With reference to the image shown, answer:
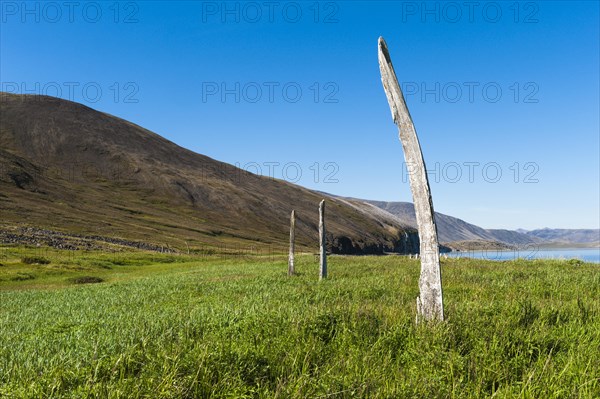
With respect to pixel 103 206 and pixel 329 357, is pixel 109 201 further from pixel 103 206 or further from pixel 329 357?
pixel 329 357

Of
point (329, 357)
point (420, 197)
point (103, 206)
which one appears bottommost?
point (329, 357)

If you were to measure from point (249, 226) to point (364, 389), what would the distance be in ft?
593

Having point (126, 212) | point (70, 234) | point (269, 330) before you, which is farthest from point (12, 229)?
point (269, 330)

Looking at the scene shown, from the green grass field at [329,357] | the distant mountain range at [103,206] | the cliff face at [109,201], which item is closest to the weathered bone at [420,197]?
the green grass field at [329,357]

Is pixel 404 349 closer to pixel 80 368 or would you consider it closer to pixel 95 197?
pixel 80 368

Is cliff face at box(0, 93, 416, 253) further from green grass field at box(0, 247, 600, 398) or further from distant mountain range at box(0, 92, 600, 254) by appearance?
green grass field at box(0, 247, 600, 398)

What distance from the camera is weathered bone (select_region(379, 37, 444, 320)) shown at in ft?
24.9

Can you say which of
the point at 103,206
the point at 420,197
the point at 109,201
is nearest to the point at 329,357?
the point at 420,197

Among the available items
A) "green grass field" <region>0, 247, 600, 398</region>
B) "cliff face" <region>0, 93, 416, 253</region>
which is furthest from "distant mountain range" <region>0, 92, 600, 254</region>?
"green grass field" <region>0, 247, 600, 398</region>

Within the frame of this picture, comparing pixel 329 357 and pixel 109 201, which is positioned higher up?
pixel 109 201

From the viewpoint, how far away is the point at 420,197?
8109 millimetres

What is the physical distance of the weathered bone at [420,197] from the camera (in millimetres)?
7577

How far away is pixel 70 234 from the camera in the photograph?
95188 millimetres

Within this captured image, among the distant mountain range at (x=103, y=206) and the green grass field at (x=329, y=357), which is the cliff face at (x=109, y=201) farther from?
the green grass field at (x=329, y=357)
